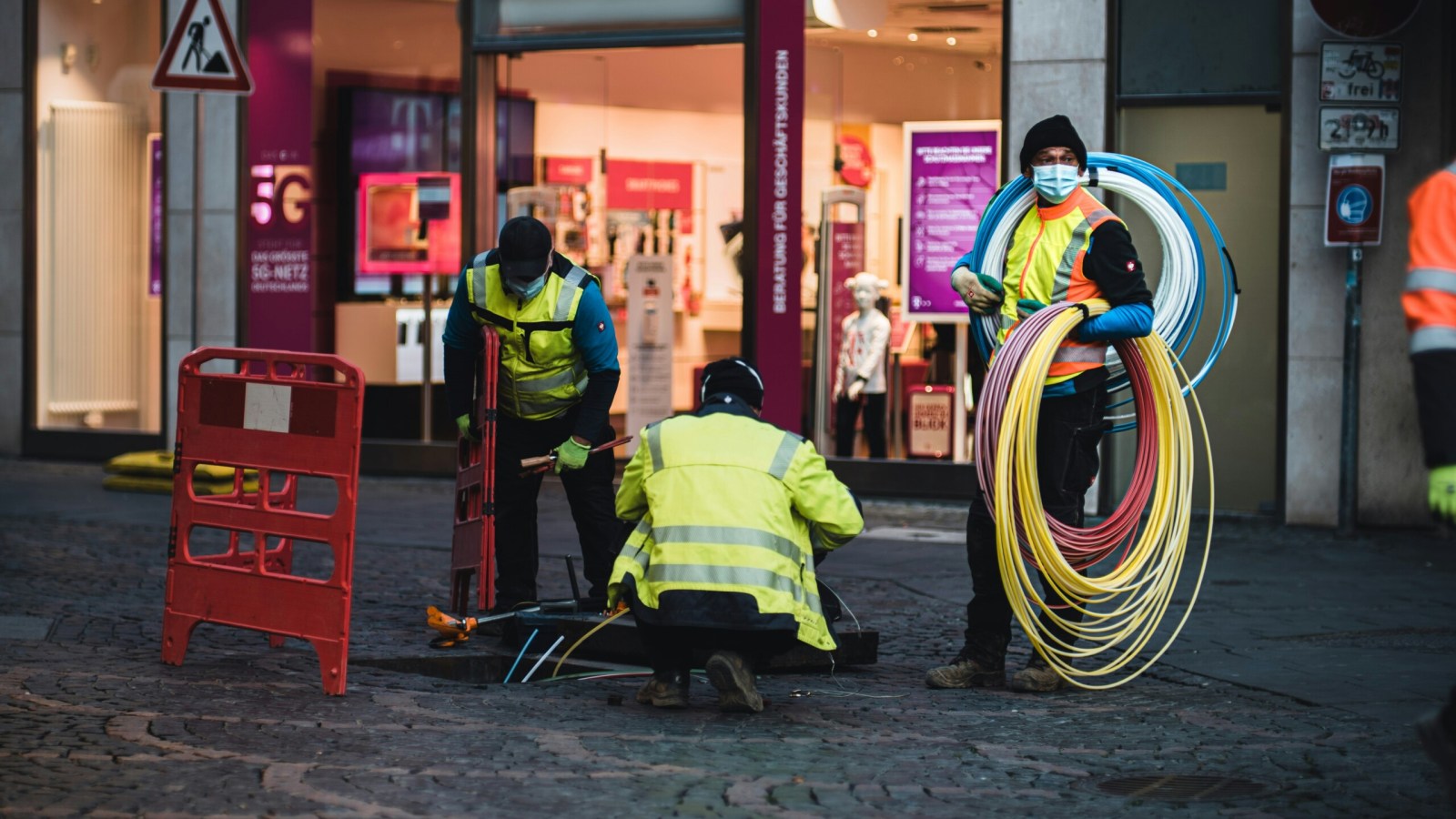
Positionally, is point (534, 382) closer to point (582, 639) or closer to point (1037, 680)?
point (582, 639)

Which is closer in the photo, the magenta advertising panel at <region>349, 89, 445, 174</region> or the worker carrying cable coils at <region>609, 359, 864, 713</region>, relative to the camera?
the worker carrying cable coils at <region>609, 359, 864, 713</region>

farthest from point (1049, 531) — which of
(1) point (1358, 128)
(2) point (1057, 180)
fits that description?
(1) point (1358, 128)

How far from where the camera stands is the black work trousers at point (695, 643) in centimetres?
613

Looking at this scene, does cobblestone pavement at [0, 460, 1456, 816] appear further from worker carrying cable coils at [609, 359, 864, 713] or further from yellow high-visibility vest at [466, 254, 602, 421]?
yellow high-visibility vest at [466, 254, 602, 421]

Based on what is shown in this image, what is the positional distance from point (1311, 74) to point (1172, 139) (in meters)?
0.96

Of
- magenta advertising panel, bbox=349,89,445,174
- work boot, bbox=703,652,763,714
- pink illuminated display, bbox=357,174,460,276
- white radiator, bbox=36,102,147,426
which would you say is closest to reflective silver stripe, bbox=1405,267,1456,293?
work boot, bbox=703,652,763,714

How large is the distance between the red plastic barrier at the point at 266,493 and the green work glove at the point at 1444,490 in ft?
12.0

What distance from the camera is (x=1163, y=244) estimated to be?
7.49 metres

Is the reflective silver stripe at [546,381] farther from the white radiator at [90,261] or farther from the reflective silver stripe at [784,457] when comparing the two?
the white radiator at [90,261]

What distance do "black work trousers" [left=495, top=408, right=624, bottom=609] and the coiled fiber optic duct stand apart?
176 cm

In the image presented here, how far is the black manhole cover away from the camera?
16.8 feet

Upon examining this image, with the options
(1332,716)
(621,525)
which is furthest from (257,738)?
(1332,716)

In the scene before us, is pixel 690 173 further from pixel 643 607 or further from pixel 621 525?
pixel 643 607

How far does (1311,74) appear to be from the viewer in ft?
37.6
